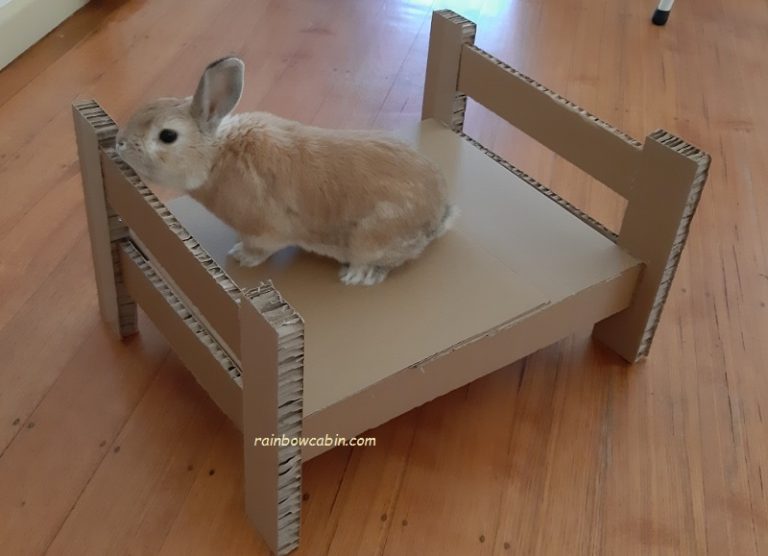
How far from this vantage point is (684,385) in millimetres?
1250

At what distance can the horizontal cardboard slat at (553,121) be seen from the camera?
3.84 ft

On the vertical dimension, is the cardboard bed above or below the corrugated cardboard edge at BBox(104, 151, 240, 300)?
below

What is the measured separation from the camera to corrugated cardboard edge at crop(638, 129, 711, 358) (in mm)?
1067

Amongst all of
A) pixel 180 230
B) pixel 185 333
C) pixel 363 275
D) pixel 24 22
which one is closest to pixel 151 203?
pixel 180 230

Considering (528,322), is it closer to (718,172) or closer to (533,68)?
(718,172)

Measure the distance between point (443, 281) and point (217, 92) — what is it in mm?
365

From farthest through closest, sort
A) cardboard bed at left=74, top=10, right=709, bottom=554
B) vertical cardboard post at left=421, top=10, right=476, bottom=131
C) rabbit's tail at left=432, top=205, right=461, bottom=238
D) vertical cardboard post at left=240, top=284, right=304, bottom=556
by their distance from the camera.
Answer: vertical cardboard post at left=421, top=10, right=476, bottom=131
rabbit's tail at left=432, top=205, right=461, bottom=238
cardboard bed at left=74, top=10, right=709, bottom=554
vertical cardboard post at left=240, top=284, right=304, bottom=556

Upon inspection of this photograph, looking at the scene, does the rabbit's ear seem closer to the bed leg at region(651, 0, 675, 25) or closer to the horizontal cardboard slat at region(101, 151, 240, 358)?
the horizontal cardboard slat at region(101, 151, 240, 358)

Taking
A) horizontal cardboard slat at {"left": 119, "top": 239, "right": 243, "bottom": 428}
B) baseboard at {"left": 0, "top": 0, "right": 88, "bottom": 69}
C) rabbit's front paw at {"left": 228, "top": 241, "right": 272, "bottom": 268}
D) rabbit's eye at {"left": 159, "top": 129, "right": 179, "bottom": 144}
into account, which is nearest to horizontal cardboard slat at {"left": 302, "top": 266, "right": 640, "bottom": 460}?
horizontal cardboard slat at {"left": 119, "top": 239, "right": 243, "bottom": 428}

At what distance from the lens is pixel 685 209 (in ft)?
3.61

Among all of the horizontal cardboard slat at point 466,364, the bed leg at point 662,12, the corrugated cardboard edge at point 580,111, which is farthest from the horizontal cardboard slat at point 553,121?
the bed leg at point 662,12

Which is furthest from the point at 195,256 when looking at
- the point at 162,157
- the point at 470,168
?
the point at 470,168

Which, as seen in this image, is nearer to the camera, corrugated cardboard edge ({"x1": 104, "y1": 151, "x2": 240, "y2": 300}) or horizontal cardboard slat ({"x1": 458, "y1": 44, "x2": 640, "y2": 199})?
corrugated cardboard edge ({"x1": 104, "y1": 151, "x2": 240, "y2": 300})

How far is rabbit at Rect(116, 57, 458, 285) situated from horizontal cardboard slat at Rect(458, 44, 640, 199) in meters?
0.25
